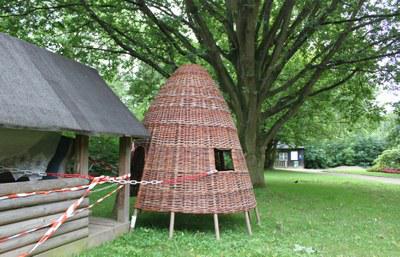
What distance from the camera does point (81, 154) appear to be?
7.21 meters

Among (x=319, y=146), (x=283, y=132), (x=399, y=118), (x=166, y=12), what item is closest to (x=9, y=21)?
(x=166, y=12)

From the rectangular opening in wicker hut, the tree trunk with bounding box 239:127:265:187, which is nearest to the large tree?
the tree trunk with bounding box 239:127:265:187

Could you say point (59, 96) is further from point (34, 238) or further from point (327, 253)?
point (327, 253)

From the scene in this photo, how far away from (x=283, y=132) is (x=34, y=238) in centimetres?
2788

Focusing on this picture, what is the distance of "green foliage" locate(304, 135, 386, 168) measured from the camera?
48.6 m

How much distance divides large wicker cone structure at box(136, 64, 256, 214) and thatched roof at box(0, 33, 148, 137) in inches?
23.3

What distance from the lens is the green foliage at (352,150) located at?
48.6 m

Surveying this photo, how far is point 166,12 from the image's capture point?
562 inches

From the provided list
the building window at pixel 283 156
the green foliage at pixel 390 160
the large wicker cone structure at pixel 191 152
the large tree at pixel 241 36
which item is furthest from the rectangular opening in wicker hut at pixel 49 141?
the building window at pixel 283 156

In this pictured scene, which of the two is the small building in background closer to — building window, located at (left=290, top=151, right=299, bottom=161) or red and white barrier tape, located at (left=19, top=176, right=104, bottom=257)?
building window, located at (left=290, top=151, right=299, bottom=161)

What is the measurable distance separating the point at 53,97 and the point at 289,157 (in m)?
46.7

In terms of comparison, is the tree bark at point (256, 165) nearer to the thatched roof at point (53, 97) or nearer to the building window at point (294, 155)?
the thatched roof at point (53, 97)

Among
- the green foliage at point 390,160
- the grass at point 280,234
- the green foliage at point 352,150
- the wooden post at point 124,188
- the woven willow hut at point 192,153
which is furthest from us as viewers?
the green foliage at point 352,150

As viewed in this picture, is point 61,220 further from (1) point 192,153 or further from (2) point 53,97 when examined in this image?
(1) point 192,153
